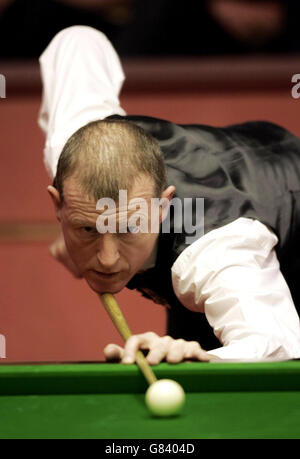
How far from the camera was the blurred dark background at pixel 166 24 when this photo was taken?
5699mm

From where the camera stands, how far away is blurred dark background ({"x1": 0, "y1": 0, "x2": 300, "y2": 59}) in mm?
5699

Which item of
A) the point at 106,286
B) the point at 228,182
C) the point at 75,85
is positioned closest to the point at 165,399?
the point at 106,286

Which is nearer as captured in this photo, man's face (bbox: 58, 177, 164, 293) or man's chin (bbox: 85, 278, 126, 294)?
man's face (bbox: 58, 177, 164, 293)

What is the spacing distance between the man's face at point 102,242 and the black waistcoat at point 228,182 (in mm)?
120

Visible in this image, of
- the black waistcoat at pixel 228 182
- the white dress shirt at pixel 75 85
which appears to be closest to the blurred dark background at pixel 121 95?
the white dress shirt at pixel 75 85

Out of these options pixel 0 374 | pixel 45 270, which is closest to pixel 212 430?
pixel 0 374

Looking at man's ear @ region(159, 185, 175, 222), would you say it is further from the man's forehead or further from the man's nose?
the man's nose

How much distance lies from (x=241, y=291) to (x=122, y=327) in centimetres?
35

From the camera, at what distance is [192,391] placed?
193cm

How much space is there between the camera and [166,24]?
5.75 meters

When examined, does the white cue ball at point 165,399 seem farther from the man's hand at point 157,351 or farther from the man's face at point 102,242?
the man's face at point 102,242

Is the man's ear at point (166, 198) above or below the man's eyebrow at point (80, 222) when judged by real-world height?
above

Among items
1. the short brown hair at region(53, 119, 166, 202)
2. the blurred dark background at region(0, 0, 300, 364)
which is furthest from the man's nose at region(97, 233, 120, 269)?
the blurred dark background at region(0, 0, 300, 364)

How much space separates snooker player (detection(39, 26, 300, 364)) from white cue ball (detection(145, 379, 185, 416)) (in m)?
0.20
